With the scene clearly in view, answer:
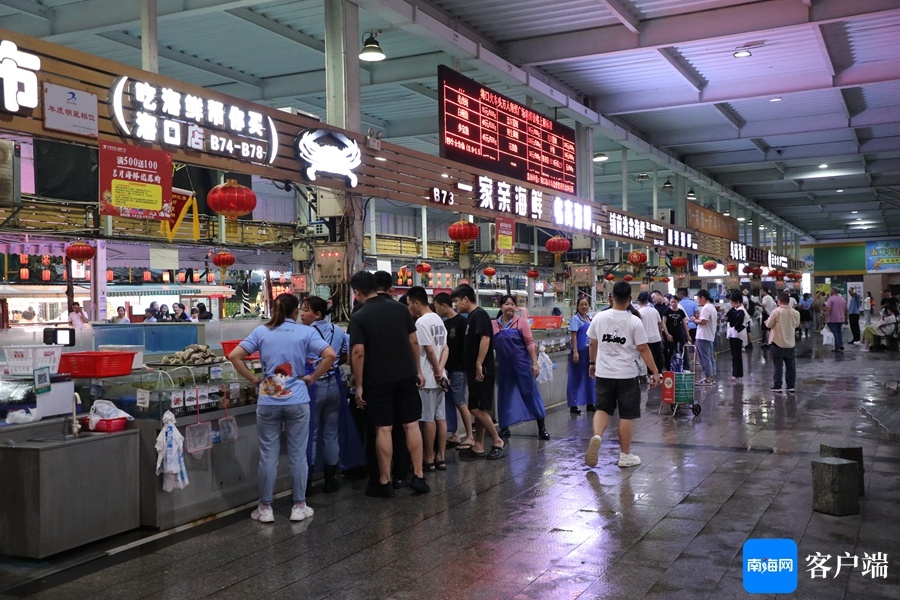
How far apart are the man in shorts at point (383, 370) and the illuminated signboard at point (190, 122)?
89.8 inches

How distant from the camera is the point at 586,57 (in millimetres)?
12516

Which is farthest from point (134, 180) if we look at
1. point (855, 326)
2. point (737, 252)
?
point (737, 252)

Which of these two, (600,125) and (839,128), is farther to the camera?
(839,128)

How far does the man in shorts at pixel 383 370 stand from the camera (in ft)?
20.3

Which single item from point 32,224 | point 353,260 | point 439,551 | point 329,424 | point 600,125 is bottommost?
point 439,551

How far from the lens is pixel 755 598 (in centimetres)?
396

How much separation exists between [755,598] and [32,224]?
14.0 meters

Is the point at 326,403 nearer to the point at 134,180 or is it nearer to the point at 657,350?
the point at 134,180

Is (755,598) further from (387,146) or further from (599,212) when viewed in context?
(599,212)

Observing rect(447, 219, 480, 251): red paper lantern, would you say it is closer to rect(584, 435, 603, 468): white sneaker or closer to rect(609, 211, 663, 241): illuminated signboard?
rect(584, 435, 603, 468): white sneaker

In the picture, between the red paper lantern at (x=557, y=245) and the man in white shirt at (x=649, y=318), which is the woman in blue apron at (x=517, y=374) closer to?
the man in white shirt at (x=649, y=318)

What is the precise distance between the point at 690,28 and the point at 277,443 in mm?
9151

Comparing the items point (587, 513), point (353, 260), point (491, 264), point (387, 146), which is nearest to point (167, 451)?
point (587, 513)

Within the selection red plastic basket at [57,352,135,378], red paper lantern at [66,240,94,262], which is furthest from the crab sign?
red paper lantern at [66,240,94,262]
